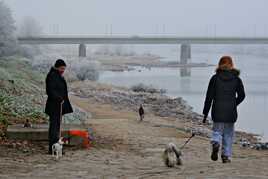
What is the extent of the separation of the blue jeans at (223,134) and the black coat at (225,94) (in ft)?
0.40

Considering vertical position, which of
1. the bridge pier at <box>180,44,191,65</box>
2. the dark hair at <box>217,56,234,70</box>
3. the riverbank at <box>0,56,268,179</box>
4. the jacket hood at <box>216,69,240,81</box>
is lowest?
the riverbank at <box>0,56,268,179</box>

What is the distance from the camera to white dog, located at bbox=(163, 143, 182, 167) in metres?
8.34

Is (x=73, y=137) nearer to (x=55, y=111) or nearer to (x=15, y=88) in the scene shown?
(x=55, y=111)

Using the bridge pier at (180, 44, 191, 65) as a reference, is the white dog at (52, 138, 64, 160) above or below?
below

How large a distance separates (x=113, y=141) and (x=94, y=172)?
4.60 meters

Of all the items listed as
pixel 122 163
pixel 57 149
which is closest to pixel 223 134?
pixel 122 163

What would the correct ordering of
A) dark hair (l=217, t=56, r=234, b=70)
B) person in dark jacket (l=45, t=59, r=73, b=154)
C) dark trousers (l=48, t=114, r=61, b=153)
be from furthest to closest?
dark trousers (l=48, t=114, r=61, b=153), person in dark jacket (l=45, t=59, r=73, b=154), dark hair (l=217, t=56, r=234, b=70)

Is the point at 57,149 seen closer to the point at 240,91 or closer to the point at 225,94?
the point at 225,94

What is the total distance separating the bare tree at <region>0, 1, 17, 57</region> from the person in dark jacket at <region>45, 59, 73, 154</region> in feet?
126

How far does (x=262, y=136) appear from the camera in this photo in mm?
22734

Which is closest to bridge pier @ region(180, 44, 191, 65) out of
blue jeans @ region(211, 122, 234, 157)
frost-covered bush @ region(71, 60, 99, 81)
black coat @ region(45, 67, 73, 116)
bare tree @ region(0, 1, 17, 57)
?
frost-covered bush @ region(71, 60, 99, 81)

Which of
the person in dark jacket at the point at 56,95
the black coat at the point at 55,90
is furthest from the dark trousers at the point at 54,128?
the black coat at the point at 55,90

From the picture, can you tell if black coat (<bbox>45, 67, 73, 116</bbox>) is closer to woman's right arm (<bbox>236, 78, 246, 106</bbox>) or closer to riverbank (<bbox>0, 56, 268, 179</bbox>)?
riverbank (<bbox>0, 56, 268, 179</bbox>)

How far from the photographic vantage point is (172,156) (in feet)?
27.6
